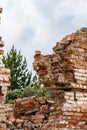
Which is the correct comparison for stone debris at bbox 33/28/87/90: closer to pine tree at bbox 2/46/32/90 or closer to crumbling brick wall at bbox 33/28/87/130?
crumbling brick wall at bbox 33/28/87/130

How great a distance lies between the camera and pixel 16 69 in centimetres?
3159

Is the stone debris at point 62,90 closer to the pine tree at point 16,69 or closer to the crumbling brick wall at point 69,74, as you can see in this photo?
the crumbling brick wall at point 69,74

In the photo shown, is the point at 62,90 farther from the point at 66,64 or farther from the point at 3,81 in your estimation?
the point at 3,81

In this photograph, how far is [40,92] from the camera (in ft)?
90.1

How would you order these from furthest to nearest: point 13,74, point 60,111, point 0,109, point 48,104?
point 13,74 → point 48,104 → point 60,111 → point 0,109

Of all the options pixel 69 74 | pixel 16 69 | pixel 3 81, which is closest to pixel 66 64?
pixel 69 74

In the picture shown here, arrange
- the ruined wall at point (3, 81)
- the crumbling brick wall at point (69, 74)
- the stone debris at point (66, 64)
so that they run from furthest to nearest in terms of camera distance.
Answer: the stone debris at point (66, 64) < the crumbling brick wall at point (69, 74) < the ruined wall at point (3, 81)

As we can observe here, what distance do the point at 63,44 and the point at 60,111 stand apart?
4.07 ft

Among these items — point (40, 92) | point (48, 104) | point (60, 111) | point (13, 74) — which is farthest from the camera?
point (13, 74)

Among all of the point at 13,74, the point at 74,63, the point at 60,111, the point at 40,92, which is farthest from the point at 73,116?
the point at 13,74

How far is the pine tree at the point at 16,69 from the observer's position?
3122 centimetres

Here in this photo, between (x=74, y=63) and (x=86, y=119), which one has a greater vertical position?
(x=74, y=63)

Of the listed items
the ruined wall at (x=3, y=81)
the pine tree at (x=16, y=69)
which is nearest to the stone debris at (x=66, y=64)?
the ruined wall at (x=3, y=81)

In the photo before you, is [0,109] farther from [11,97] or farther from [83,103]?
[11,97]
